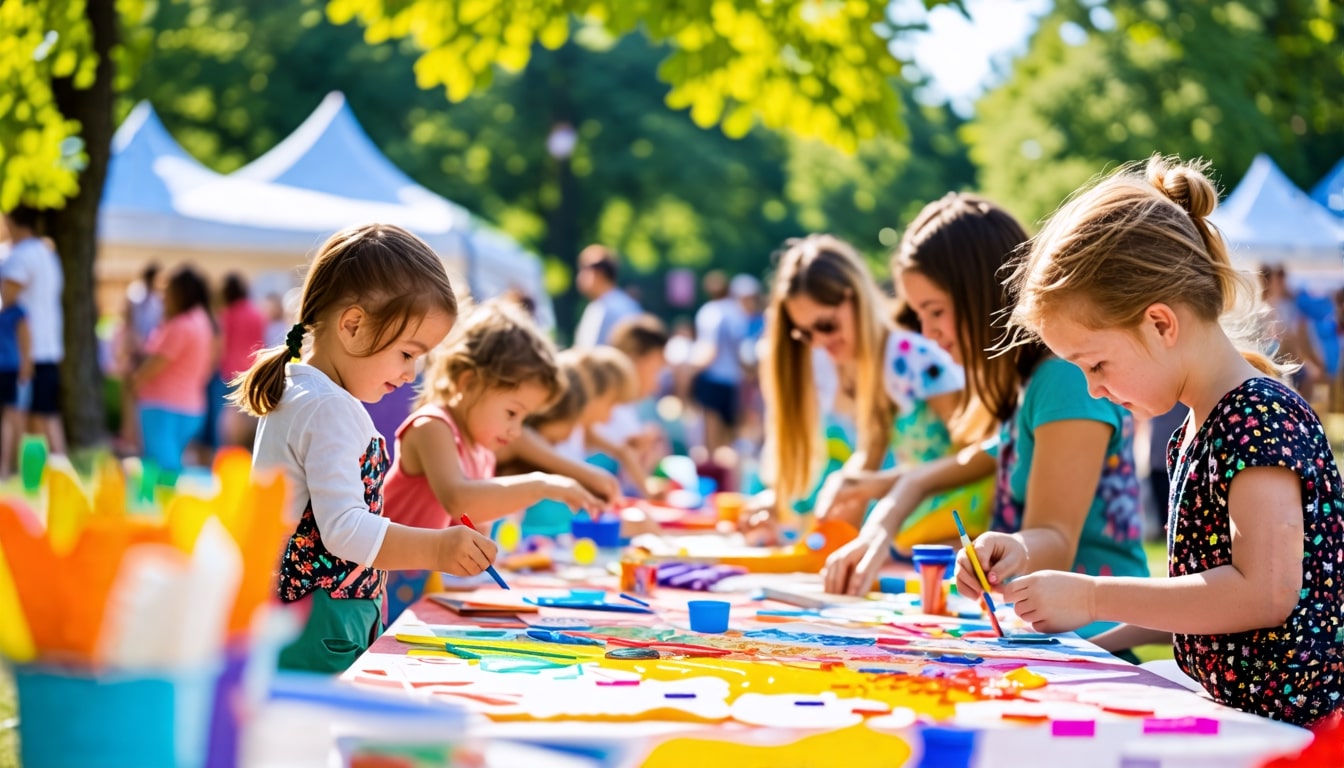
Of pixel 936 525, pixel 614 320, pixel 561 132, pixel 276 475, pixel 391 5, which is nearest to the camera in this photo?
pixel 276 475

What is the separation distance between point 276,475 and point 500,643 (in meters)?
0.90

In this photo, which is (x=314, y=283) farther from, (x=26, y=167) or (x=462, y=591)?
(x=26, y=167)

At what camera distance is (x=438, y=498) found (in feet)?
10.0

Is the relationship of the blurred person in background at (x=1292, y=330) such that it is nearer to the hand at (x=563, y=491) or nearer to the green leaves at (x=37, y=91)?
the hand at (x=563, y=491)

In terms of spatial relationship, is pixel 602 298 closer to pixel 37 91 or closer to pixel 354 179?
pixel 354 179

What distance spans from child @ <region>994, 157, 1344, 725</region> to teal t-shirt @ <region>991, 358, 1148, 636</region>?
579 mm

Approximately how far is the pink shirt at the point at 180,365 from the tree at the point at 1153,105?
1249cm

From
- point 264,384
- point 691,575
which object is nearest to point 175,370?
point 691,575

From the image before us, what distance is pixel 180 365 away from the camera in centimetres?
856

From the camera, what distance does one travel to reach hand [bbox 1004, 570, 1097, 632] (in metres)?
1.87

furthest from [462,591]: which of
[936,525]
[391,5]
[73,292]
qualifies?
[73,292]

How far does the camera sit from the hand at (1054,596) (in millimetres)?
1870

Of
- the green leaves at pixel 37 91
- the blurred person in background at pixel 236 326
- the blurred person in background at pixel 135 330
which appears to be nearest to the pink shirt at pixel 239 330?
the blurred person in background at pixel 236 326

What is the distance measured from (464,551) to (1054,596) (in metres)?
0.90
